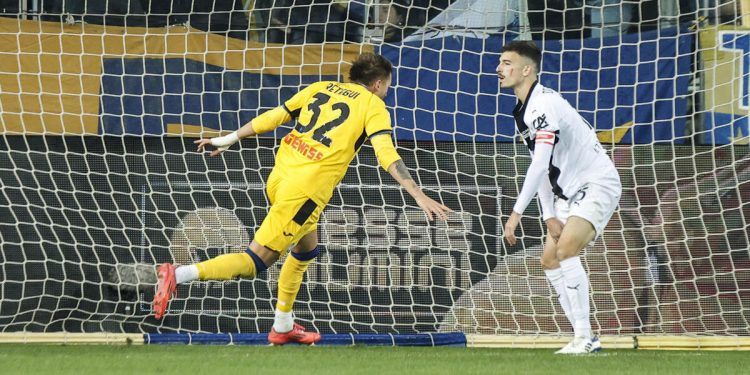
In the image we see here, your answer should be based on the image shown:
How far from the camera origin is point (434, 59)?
830 cm

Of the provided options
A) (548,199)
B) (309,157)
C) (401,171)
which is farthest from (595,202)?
(309,157)

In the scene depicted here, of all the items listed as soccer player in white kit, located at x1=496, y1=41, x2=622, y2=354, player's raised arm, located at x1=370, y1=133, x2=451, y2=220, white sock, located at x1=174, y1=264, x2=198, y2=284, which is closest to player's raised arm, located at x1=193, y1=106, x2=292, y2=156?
player's raised arm, located at x1=370, y1=133, x2=451, y2=220

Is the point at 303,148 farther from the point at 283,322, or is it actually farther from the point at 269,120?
the point at 283,322

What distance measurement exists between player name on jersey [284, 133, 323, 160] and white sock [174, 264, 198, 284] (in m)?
0.91

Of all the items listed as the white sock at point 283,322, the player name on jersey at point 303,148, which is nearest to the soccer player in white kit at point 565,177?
the player name on jersey at point 303,148

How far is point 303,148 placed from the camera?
6.89 m

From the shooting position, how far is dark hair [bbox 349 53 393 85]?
23.1 feet

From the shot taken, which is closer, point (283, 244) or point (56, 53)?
point (283, 244)

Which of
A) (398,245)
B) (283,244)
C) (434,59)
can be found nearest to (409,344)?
(398,245)

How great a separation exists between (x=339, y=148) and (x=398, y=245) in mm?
1599

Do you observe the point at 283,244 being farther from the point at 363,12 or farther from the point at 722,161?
the point at 722,161

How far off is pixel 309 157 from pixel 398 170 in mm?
597

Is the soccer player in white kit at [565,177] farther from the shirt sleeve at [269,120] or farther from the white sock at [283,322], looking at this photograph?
the white sock at [283,322]

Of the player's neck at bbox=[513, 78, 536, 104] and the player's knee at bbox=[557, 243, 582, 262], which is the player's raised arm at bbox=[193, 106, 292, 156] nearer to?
Result: the player's neck at bbox=[513, 78, 536, 104]
